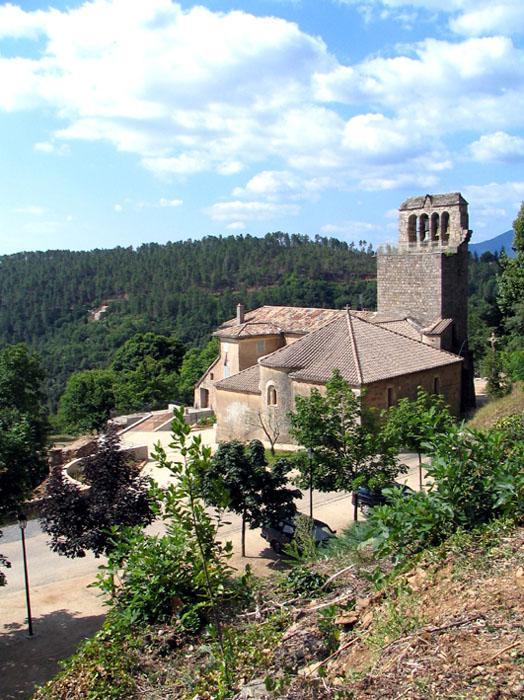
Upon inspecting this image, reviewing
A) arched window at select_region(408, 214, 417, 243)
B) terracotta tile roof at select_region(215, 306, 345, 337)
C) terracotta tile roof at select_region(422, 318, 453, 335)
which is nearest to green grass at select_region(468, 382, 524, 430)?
terracotta tile roof at select_region(422, 318, 453, 335)

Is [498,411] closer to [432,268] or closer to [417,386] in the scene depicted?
Result: [417,386]

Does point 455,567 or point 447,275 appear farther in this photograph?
point 447,275

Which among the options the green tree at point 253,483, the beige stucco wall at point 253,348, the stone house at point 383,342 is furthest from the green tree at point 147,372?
the green tree at point 253,483

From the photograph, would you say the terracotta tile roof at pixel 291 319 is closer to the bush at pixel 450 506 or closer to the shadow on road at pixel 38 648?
the shadow on road at pixel 38 648

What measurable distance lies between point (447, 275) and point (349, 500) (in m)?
15.4

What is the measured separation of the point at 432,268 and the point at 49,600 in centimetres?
2434

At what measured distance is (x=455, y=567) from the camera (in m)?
6.42

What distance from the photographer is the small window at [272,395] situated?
1137 inches

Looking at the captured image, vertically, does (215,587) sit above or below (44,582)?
above

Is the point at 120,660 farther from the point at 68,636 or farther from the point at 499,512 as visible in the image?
the point at 68,636

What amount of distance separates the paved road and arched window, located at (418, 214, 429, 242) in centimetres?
1713

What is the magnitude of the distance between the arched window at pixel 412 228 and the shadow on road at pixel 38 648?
84.1 ft

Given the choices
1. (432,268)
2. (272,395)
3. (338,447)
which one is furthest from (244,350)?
(338,447)

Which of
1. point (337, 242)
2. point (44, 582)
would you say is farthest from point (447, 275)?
point (337, 242)
